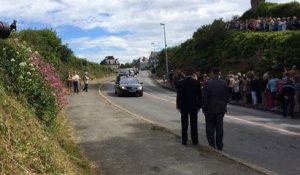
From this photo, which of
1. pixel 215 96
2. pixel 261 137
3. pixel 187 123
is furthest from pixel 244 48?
pixel 215 96

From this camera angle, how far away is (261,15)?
5384 cm

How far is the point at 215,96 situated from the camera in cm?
1166

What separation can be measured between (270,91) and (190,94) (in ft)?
38.9

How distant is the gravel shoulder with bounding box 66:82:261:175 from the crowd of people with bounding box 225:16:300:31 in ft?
86.3

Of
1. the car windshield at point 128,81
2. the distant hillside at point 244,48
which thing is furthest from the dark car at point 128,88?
the distant hillside at point 244,48

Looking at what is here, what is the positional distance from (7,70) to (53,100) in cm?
214

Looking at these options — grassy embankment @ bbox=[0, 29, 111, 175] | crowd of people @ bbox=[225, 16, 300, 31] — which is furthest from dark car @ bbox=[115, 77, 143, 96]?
grassy embankment @ bbox=[0, 29, 111, 175]

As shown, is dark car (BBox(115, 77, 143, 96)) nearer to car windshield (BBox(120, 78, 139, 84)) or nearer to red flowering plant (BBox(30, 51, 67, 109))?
car windshield (BBox(120, 78, 139, 84))

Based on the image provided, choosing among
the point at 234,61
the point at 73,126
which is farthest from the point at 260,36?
the point at 73,126

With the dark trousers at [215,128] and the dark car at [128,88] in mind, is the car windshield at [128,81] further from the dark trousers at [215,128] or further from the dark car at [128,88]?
the dark trousers at [215,128]

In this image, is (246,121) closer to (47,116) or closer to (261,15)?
(47,116)

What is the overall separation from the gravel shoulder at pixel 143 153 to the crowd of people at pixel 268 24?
2629 cm

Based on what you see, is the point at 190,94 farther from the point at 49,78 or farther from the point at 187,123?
the point at 49,78

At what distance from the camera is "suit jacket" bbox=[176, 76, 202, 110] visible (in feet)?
39.2
